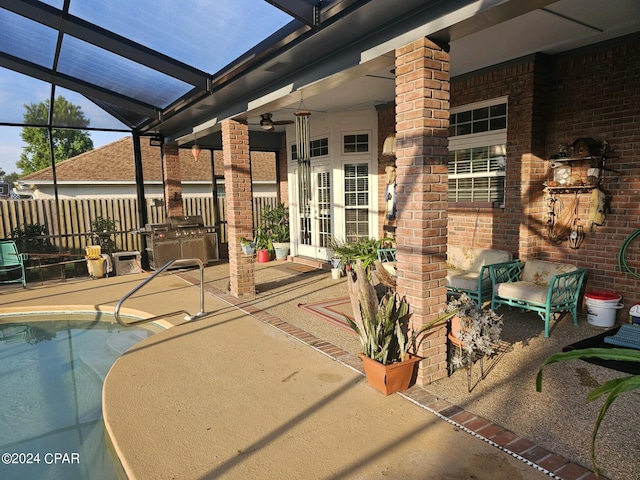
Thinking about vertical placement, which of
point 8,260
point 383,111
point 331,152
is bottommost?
point 8,260

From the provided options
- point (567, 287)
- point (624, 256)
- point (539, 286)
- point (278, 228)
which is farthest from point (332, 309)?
point (278, 228)

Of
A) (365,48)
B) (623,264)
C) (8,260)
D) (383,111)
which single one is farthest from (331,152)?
(8,260)

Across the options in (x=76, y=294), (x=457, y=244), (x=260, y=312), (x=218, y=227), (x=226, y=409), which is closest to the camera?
(x=226, y=409)

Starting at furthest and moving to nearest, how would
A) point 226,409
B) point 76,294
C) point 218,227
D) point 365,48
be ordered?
point 218,227 → point 76,294 → point 365,48 → point 226,409

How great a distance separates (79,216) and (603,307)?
11.1 meters

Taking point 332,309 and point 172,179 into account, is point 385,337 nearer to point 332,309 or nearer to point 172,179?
point 332,309

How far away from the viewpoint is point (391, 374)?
3.14 meters

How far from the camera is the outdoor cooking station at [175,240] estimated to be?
343 inches

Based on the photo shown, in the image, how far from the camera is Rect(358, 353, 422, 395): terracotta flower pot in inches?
124

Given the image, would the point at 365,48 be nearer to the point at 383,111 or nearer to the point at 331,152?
the point at 383,111

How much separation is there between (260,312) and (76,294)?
12.1 ft

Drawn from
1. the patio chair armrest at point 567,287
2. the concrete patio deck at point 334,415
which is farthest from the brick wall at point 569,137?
the concrete patio deck at point 334,415

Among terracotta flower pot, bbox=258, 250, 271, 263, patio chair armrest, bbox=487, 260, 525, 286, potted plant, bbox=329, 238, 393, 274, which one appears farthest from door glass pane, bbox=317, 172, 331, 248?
patio chair armrest, bbox=487, 260, 525, 286

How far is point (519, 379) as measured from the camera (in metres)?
3.41
